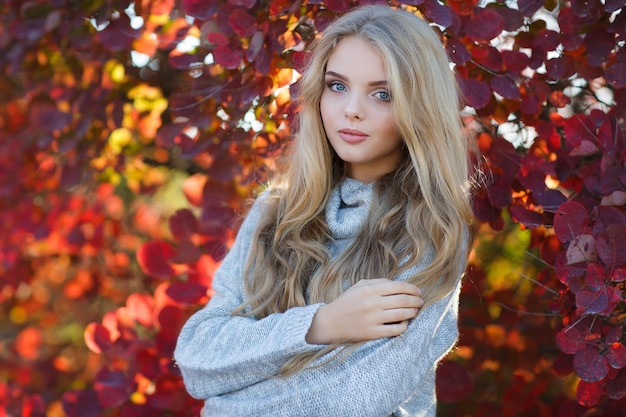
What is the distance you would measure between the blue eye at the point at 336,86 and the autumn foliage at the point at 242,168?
0.16 m

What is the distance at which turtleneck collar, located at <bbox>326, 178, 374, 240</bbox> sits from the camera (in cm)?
173

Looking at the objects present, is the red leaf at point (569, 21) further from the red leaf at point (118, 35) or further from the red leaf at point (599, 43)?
the red leaf at point (118, 35)

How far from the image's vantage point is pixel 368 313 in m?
1.48

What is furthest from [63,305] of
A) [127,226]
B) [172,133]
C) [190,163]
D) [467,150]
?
[467,150]

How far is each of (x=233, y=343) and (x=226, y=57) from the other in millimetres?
666

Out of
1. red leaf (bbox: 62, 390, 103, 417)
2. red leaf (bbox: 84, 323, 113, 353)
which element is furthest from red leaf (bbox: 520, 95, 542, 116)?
red leaf (bbox: 62, 390, 103, 417)

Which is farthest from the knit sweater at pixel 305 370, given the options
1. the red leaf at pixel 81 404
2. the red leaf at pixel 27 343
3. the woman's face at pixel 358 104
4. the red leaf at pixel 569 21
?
the red leaf at pixel 27 343

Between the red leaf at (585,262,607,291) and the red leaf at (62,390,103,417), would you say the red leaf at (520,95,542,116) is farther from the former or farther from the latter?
the red leaf at (62,390,103,417)

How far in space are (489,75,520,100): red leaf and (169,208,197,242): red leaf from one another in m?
0.92

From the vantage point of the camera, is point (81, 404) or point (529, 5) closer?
point (529, 5)

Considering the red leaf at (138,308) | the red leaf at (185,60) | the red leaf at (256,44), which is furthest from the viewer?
the red leaf at (138,308)

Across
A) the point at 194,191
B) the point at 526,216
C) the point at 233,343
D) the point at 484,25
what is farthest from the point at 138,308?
the point at 484,25

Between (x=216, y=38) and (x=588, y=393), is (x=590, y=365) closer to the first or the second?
(x=588, y=393)

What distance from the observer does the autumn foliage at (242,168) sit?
1.67m
